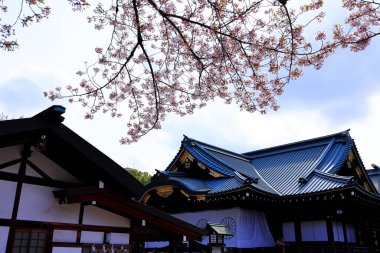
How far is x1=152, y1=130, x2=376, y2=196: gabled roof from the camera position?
Result: 14352 mm

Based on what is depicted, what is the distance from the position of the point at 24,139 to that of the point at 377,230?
60.5 ft

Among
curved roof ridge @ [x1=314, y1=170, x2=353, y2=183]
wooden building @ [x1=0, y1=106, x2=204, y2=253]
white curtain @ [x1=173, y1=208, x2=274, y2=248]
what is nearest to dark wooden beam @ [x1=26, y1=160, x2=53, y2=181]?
wooden building @ [x1=0, y1=106, x2=204, y2=253]

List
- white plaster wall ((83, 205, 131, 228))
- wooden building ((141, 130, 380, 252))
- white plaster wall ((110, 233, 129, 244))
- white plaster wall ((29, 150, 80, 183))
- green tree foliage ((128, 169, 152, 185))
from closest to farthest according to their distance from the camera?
white plaster wall ((29, 150, 80, 183)) → white plaster wall ((83, 205, 131, 228)) → white plaster wall ((110, 233, 129, 244)) → wooden building ((141, 130, 380, 252)) → green tree foliage ((128, 169, 152, 185))

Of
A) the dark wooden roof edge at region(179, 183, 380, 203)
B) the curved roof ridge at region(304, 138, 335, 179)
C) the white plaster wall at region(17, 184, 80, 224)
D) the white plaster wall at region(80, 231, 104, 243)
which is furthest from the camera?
the curved roof ridge at region(304, 138, 335, 179)

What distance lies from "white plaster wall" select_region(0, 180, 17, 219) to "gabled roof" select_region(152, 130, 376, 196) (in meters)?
9.34

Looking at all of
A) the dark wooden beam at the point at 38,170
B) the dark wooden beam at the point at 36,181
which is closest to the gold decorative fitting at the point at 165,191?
the dark wooden beam at the point at 36,181

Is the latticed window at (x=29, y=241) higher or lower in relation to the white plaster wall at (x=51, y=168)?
lower

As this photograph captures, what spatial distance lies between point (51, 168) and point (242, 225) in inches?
386

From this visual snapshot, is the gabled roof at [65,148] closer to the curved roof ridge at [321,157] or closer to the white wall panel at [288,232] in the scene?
the white wall panel at [288,232]

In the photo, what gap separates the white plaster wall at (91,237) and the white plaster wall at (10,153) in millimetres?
1946

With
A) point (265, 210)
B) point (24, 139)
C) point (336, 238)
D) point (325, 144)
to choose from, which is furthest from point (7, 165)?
point (325, 144)

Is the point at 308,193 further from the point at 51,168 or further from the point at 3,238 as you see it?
the point at 3,238

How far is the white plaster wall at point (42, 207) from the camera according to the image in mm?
5672

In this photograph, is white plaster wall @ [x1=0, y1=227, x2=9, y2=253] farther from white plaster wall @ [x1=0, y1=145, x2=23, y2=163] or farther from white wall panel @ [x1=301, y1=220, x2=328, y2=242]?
white wall panel @ [x1=301, y1=220, x2=328, y2=242]
